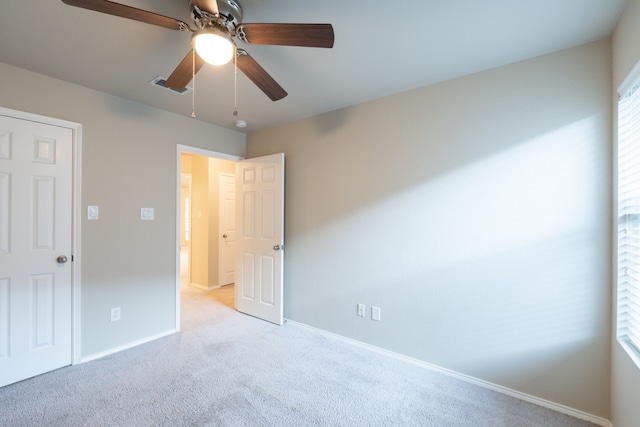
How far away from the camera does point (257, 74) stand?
1682mm

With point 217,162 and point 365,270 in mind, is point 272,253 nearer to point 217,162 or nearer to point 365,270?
point 365,270

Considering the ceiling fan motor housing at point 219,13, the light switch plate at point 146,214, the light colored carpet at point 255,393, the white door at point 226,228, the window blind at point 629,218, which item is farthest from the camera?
the white door at point 226,228

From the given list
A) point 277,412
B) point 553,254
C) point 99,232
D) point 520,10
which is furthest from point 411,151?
point 99,232

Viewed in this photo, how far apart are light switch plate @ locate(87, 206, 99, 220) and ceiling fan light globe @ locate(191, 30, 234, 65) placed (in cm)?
196

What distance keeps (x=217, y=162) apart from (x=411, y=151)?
355 cm

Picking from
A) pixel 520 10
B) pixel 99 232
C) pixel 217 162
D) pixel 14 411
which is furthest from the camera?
pixel 217 162

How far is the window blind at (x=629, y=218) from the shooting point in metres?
1.47

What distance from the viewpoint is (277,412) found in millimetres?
1834

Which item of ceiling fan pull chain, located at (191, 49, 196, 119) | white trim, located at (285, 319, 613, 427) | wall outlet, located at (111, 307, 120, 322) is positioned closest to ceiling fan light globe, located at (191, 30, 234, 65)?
ceiling fan pull chain, located at (191, 49, 196, 119)

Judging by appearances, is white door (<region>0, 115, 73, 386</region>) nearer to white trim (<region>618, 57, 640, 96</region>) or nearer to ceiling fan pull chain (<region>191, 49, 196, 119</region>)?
ceiling fan pull chain (<region>191, 49, 196, 119</region>)

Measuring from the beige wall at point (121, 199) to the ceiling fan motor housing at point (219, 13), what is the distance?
1826 mm

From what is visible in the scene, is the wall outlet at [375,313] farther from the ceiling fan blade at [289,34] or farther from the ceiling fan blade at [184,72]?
the ceiling fan blade at [184,72]

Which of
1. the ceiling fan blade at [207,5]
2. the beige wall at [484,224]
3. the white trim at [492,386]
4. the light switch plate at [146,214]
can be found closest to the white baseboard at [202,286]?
the light switch plate at [146,214]

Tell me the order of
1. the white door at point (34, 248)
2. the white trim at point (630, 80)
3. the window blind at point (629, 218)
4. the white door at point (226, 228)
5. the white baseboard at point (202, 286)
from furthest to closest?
the white door at point (226, 228) < the white baseboard at point (202, 286) < the white door at point (34, 248) < the window blind at point (629, 218) < the white trim at point (630, 80)
